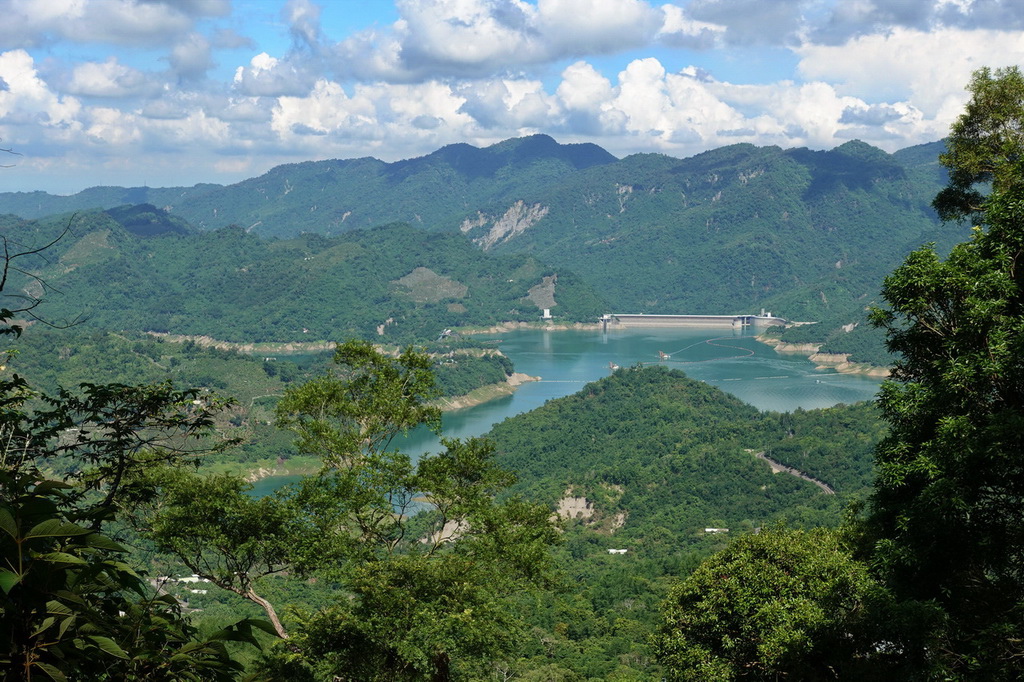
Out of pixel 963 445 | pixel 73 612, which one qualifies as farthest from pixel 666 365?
pixel 73 612

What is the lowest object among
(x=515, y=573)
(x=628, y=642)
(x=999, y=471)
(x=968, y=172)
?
(x=628, y=642)

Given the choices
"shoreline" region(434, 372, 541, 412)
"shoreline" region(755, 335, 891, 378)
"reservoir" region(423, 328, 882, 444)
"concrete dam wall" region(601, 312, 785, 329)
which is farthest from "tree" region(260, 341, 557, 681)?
"concrete dam wall" region(601, 312, 785, 329)

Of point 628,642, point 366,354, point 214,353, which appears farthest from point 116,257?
point 366,354

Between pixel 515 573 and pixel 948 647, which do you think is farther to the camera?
pixel 515 573

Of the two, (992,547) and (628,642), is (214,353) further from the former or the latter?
(992,547)

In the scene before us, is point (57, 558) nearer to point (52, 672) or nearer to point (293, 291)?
point (52, 672)
